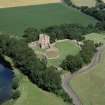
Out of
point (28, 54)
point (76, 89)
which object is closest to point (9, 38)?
point (28, 54)

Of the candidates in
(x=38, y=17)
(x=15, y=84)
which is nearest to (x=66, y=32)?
(x=38, y=17)

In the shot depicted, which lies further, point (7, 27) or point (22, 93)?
point (7, 27)

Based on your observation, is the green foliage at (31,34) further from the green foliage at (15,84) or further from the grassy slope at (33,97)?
the green foliage at (15,84)

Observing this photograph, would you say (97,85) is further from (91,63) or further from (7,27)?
(7,27)

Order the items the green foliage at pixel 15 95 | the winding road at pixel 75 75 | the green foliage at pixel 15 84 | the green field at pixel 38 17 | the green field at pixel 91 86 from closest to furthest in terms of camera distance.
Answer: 1. the green foliage at pixel 15 95
2. the green field at pixel 91 86
3. the winding road at pixel 75 75
4. the green foliage at pixel 15 84
5. the green field at pixel 38 17

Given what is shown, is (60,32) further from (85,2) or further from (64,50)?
(85,2)

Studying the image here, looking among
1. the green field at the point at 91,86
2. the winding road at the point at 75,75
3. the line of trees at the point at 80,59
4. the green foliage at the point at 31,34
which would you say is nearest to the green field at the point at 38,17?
the green foliage at the point at 31,34
